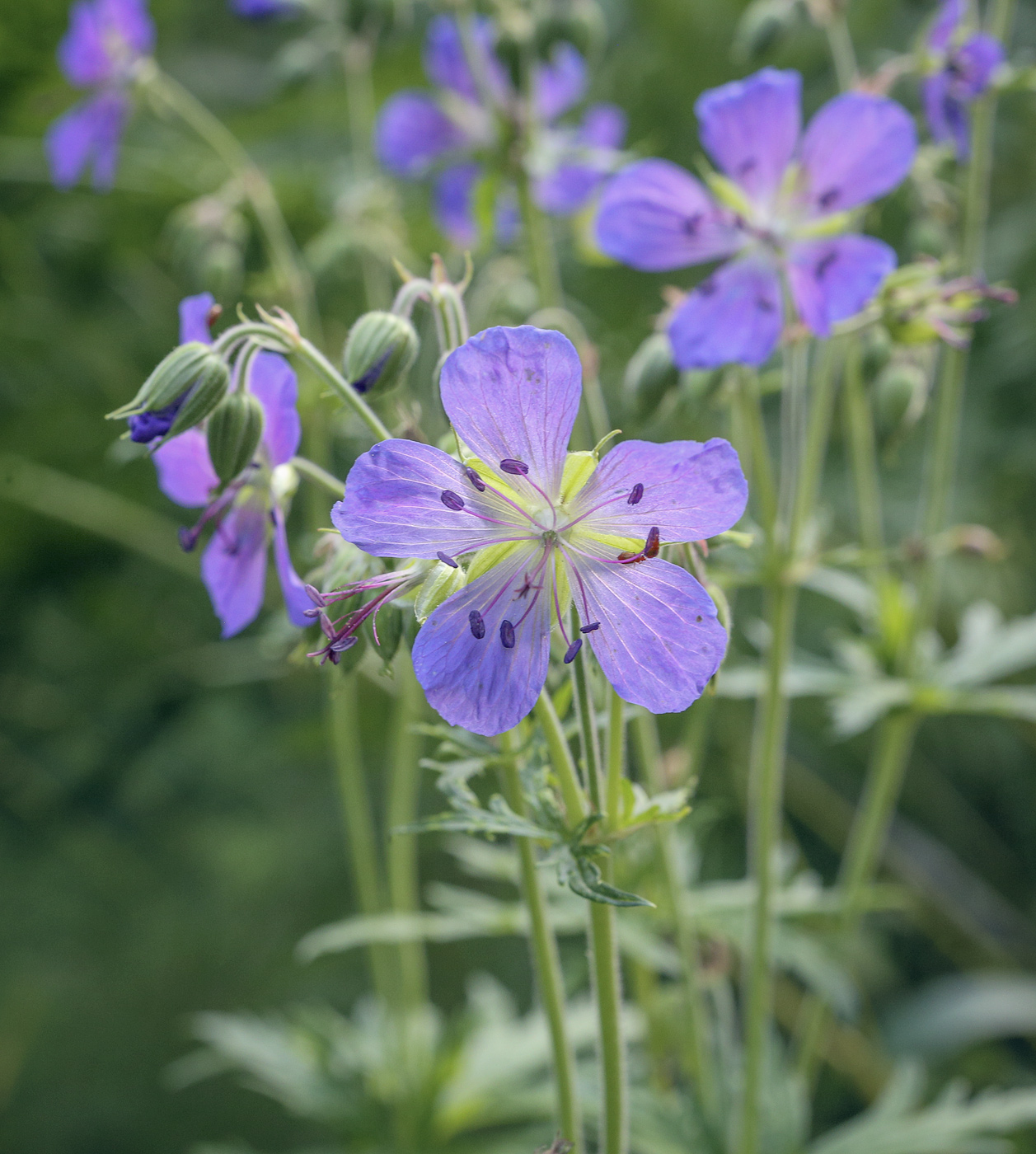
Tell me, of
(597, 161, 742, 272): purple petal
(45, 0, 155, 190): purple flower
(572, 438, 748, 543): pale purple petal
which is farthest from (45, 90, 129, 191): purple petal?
(572, 438, 748, 543): pale purple petal

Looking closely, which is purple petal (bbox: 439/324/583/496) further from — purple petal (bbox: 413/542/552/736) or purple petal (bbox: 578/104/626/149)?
purple petal (bbox: 578/104/626/149)

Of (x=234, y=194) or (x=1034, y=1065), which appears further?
(x=1034, y=1065)

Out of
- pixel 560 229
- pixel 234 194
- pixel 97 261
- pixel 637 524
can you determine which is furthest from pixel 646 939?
pixel 97 261

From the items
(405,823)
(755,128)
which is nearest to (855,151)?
(755,128)

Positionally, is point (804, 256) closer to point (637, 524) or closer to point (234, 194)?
point (637, 524)

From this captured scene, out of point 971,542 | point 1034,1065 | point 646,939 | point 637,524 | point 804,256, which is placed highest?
point 804,256

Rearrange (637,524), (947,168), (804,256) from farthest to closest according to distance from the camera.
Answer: (947,168) → (804,256) → (637,524)

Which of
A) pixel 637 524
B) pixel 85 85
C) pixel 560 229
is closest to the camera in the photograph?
pixel 637 524
